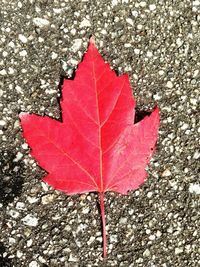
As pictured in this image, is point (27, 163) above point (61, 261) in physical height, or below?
above

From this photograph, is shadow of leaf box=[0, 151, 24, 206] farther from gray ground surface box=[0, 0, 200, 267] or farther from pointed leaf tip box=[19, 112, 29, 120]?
pointed leaf tip box=[19, 112, 29, 120]

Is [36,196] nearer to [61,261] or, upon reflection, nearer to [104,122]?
[61,261]

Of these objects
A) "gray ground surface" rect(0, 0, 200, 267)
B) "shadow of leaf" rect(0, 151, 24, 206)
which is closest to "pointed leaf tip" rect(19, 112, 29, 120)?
"gray ground surface" rect(0, 0, 200, 267)

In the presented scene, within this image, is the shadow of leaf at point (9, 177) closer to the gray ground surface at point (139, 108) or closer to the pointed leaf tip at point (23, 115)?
the gray ground surface at point (139, 108)

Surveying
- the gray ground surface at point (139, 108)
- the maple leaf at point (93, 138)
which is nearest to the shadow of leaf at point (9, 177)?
the gray ground surface at point (139, 108)

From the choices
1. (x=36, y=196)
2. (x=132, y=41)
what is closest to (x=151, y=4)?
(x=132, y=41)
